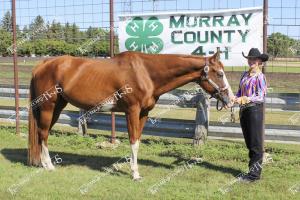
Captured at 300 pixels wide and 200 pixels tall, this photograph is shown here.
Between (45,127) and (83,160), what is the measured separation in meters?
1.04

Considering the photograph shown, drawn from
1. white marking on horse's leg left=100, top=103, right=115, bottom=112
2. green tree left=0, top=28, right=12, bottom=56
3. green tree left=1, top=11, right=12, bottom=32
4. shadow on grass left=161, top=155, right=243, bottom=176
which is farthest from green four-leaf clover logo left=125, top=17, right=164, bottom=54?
green tree left=0, top=28, right=12, bottom=56

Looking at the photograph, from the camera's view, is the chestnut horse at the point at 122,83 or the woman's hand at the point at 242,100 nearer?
the woman's hand at the point at 242,100

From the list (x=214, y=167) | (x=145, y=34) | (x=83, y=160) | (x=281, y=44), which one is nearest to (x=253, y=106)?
(x=214, y=167)

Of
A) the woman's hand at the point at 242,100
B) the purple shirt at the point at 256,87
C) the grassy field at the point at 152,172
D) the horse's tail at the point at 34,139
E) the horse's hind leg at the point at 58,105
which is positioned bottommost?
the grassy field at the point at 152,172

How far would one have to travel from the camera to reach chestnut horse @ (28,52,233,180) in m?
Answer: 6.83

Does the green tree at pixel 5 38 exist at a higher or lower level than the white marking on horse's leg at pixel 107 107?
higher

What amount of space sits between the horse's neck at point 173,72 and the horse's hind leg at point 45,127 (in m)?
1.88

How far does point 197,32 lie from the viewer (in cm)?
866

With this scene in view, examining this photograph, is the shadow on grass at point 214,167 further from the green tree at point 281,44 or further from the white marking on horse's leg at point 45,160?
the green tree at point 281,44

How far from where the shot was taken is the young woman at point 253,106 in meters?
6.50

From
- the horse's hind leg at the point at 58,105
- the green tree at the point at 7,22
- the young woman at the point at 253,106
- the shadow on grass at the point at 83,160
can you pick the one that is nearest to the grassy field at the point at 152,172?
the shadow on grass at the point at 83,160

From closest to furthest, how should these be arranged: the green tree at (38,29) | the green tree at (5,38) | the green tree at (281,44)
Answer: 1. the green tree at (281,44)
2. the green tree at (38,29)
3. the green tree at (5,38)

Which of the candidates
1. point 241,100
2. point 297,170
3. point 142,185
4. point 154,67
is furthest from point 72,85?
point 297,170

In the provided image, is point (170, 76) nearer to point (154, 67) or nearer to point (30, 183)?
point (154, 67)
